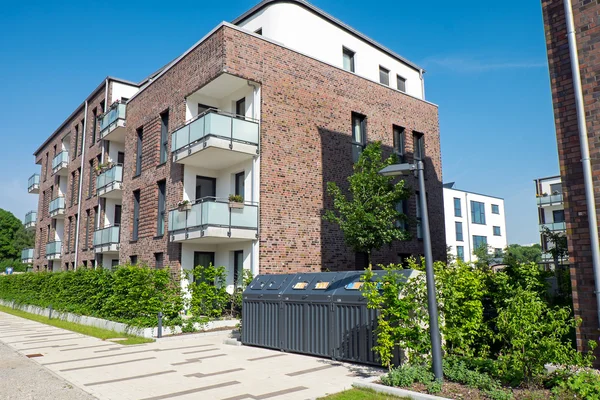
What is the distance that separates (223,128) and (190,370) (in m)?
9.22

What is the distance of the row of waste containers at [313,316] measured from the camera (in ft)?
28.8

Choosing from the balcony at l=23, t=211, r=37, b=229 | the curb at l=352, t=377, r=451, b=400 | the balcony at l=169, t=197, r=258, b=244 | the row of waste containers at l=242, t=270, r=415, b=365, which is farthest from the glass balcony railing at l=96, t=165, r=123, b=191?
the balcony at l=23, t=211, r=37, b=229

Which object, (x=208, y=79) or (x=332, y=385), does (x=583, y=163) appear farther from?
(x=208, y=79)

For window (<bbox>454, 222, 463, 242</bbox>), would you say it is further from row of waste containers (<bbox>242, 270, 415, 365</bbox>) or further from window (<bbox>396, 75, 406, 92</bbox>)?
row of waste containers (<bbox>242, 270, 415, 365</bbox>)

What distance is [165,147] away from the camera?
1983 centimetres

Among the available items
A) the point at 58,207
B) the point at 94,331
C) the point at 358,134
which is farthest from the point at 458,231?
the point at 94,331

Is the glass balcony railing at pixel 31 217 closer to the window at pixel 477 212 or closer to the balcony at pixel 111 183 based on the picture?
the balcony at pixel 111 183

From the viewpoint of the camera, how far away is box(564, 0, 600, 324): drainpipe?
22.0ft

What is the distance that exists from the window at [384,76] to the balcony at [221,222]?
11.0m

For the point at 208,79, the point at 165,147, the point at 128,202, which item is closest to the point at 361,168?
the point at 208,79

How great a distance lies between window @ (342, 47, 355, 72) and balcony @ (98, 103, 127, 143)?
1131 cm

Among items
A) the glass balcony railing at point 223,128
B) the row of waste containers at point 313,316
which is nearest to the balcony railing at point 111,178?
the glass balcony railing at point 223,128

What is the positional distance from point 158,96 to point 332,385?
16.6 metres

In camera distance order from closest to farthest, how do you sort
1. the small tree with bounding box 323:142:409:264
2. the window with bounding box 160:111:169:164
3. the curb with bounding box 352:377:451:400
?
the curb with bounding box 352:377:451:400 → the small tree with bounding box 323:142:409:264 → the window with bounding box 160:111:169:164
